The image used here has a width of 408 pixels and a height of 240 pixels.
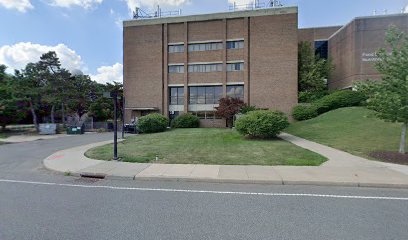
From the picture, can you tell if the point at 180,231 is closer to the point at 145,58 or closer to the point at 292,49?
the point at 292,49

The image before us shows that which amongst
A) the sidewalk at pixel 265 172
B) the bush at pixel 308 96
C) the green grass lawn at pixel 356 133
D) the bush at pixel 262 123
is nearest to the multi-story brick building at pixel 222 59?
the bush at pixel 308 96

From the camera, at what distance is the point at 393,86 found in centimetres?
1020

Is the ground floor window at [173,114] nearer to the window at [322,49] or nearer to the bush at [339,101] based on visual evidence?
the bush at [339,101]

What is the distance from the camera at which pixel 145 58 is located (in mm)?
34344

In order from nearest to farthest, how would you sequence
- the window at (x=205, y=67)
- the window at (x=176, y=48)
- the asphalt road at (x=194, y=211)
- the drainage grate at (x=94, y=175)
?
the asphalt road at (x=194, y=211) → the drainage grate at (x=94, y=175) → the window at (x=205, y=67) → the window at (x=176, y=48)

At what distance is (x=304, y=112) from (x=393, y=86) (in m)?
19.4

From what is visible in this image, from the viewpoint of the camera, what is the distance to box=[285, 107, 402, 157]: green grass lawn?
41.2 ft

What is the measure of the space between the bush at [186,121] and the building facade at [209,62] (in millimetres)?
1928

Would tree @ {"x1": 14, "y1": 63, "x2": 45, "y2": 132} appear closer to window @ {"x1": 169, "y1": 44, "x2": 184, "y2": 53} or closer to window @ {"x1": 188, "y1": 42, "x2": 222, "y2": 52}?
window @ {"x1": 169, "y1": 44, "x2": 184, "y2": 53}

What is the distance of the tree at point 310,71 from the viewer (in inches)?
1324

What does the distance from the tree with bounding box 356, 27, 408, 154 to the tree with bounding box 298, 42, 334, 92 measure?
937 inches

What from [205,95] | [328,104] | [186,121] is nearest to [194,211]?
[186,121]

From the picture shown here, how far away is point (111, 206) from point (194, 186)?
2.24 metres

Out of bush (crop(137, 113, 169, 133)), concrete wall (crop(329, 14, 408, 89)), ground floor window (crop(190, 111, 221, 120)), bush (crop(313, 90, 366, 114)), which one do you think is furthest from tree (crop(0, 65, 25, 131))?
concrete wall (crop(329, 14, 408, 89))
